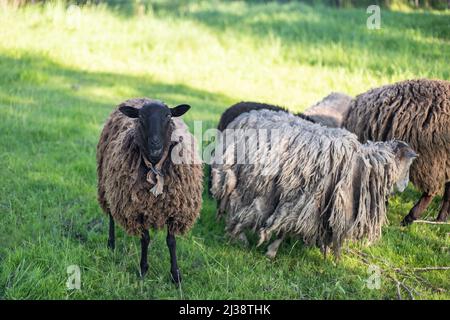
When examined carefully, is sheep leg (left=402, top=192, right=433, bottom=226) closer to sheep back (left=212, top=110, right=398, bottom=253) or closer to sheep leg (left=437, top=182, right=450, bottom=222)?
sheep leg (left=437, top=182, right=450, bottom=222)

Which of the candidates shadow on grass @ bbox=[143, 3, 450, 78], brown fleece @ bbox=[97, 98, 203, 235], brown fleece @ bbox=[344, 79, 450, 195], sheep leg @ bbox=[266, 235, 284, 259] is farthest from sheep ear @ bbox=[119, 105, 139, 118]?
shadow on grass @ bbox=[143, 3, 450, 78]

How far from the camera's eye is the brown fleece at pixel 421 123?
16.3 feet

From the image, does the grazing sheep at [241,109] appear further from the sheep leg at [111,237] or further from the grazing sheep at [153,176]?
the sheep leg at [111,237]

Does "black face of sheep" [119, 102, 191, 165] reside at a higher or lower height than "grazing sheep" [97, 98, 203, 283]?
higher

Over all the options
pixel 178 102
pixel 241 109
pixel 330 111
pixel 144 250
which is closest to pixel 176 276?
pixel 144 250

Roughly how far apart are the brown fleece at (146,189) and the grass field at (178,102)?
480 mm

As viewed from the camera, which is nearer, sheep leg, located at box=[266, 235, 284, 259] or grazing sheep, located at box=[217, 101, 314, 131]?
sheep leg, located at box=[266, 235, 284, 259]

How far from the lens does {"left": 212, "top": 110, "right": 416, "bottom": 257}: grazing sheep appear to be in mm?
4352

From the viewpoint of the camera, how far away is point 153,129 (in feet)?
11.8

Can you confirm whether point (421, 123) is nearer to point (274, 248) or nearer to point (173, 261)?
point (274, 248)

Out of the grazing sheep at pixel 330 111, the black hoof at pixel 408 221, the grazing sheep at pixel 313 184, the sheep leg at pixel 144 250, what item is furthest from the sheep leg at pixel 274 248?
the grazing sheep at pixel 330 111

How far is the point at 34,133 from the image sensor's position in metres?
6.64

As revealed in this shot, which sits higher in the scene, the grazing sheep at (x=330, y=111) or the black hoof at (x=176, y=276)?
the grazing sheep at (x=330, y=111)

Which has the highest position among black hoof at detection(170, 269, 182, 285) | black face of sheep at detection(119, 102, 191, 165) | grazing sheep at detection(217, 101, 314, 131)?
black face of sheep at detection(119, 102, 191, 165)
